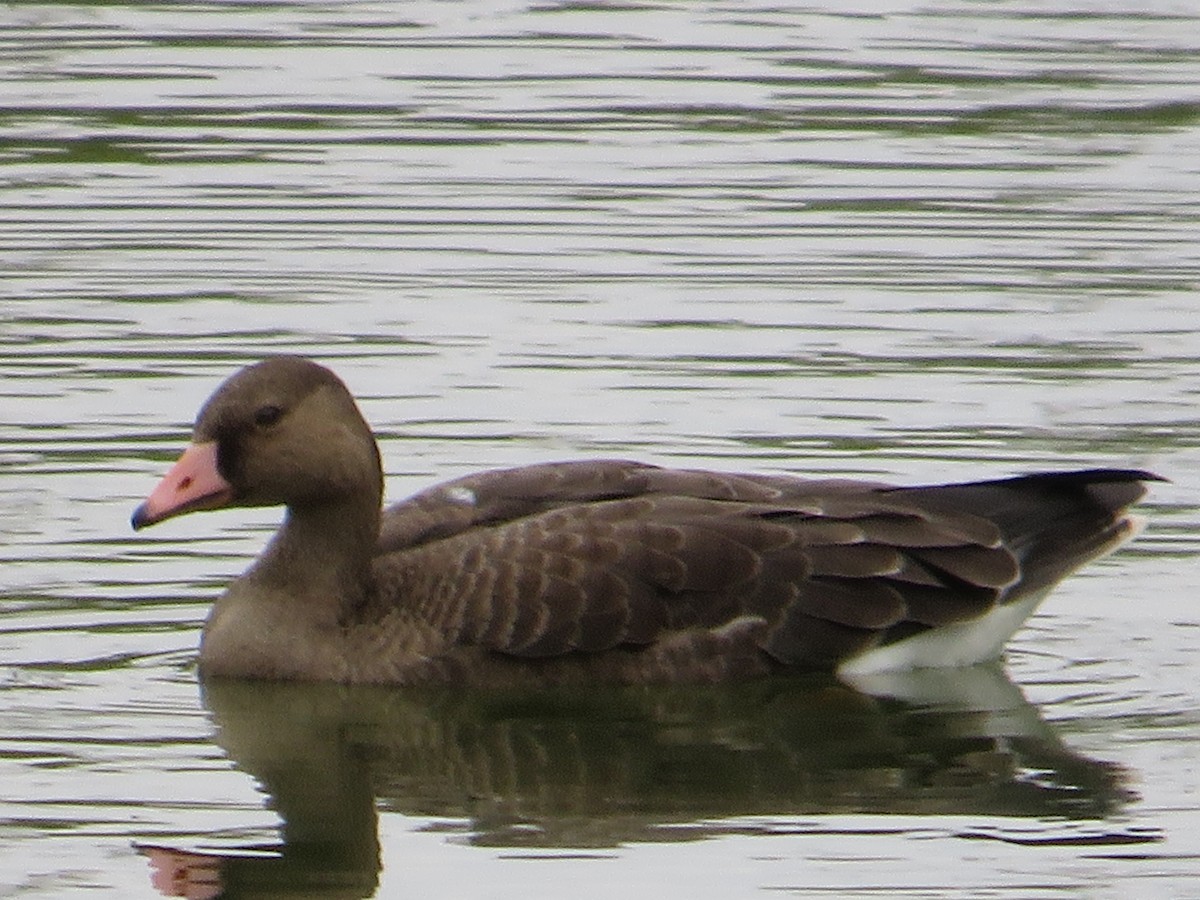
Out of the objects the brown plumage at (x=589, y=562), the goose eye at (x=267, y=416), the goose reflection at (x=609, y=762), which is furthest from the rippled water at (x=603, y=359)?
the goose eye at (x=267, y=416)

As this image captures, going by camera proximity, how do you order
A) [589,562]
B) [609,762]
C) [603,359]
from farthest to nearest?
[603,359] → [589,562] → [609,762]

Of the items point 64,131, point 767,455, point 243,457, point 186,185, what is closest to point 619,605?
point 243,457

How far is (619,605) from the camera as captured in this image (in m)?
11.2

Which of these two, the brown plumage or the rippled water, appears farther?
the brown plumage

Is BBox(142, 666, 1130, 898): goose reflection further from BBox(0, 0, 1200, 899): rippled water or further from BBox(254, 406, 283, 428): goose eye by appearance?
BBox(254, 406, 283, 428): goose eye

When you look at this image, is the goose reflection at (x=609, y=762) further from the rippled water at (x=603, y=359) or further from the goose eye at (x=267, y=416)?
the goose eye at (x=267, y=416)

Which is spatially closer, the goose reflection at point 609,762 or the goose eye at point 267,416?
the goose reflection at point 609,762

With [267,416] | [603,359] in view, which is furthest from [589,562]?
[603,359]

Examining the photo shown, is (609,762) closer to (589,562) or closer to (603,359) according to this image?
(589,562)

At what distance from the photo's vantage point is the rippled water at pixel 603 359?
967 centimetres

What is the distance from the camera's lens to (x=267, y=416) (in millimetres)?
11188

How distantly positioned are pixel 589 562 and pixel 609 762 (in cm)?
93

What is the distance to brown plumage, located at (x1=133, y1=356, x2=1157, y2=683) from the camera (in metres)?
Answer: 11.1

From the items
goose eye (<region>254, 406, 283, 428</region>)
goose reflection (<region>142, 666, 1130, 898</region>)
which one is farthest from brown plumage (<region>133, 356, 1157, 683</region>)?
goose reflection (<region>142, 666, 1130, 898</region>)
